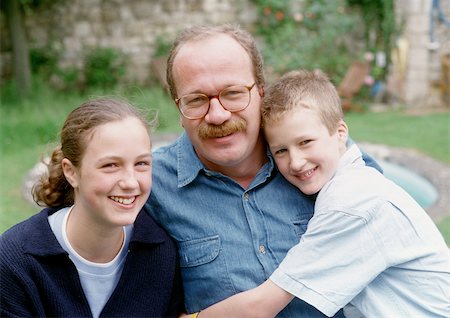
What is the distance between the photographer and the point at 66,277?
1.88 metres

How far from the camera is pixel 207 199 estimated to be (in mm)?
2166

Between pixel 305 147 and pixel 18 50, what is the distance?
30.3 feet

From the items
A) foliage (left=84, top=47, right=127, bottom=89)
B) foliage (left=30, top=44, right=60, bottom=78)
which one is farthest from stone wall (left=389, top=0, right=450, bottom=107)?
foliage (left=30, top=44, right=60, bottom=78)

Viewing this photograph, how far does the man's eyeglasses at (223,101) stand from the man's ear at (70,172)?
43cm

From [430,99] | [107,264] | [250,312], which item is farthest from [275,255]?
[430,99]

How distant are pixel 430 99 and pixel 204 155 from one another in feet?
31.3

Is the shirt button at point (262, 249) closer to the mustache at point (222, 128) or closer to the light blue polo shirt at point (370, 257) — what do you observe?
the light blue polo shirt at point (370, 257)

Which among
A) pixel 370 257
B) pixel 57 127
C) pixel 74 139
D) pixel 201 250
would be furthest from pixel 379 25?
pixel 74 139

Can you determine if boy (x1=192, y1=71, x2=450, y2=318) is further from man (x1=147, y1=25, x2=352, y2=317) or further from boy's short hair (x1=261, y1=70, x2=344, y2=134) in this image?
man (x1=147, y1=25, x2=352, y2=317)

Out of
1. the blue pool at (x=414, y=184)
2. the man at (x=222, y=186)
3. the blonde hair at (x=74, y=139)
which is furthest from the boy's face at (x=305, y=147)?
the blue pool at (x=414, y=184)

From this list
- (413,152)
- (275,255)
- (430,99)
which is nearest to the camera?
(275,255)

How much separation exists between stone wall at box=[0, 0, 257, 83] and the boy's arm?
9.94 metres

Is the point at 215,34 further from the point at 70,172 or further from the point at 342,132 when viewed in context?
the point at 70,172

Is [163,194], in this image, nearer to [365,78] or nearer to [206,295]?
[206,295]
